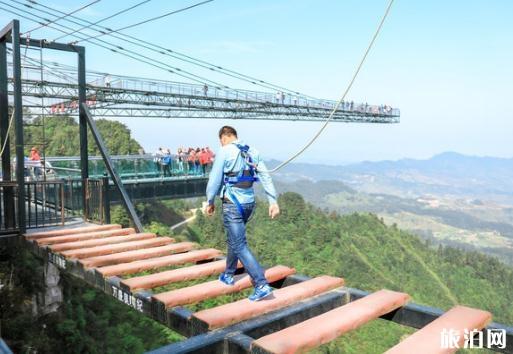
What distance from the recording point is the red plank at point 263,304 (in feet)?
13.4

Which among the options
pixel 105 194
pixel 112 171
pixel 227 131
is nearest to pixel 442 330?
pixel 227 131

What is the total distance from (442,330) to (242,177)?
2.32m

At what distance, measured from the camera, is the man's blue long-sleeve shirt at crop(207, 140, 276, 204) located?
4703 mm

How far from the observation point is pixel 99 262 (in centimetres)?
634

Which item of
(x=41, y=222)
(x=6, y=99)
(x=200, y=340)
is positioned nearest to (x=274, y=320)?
(x=200, y=340)

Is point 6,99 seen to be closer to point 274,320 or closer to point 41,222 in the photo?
point 41,222

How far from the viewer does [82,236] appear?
27.0 feet

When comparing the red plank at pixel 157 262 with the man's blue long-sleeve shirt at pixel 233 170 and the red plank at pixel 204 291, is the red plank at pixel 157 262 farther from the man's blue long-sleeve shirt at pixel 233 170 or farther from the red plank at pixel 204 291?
the man's blue long-sleeve shirt at pixel 233 170

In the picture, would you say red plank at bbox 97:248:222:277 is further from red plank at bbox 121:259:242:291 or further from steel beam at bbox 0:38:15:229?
steel beam at bbox 0:38:15:229

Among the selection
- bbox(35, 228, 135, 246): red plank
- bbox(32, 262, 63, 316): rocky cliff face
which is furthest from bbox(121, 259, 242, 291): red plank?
bbox(32, 262, 63, 316): rocky cliff face

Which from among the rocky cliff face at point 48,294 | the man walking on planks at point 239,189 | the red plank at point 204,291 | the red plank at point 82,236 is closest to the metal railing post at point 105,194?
the red plank at point 82,236

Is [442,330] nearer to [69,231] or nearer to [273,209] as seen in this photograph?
[273,209]

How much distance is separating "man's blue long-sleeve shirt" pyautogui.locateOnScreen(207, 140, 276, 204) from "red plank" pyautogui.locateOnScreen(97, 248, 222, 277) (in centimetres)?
195

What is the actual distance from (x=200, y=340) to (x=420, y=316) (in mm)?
2242
